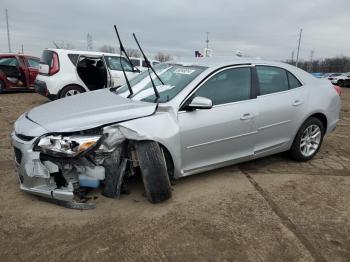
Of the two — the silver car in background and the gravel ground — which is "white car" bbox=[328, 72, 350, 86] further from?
the gravel ground

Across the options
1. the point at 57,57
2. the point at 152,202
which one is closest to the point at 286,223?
the point at 152,202

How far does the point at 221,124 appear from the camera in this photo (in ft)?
12.8

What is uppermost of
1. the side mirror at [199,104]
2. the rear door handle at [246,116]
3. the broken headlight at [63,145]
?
the side mirror at [199,104]

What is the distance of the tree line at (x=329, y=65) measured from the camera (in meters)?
73.8

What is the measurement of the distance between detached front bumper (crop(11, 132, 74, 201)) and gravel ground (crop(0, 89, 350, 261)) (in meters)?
0.19

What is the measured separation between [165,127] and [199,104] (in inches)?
18.2

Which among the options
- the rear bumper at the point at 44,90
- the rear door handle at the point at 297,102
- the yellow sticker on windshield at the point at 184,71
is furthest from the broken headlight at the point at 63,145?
the rear bumper at the point at 44,90

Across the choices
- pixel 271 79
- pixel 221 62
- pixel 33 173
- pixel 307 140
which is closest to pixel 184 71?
pixel 221 62

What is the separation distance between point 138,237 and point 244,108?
203 cm

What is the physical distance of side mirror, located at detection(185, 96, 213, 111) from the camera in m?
3.68

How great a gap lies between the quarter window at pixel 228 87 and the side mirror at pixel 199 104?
0.62ft

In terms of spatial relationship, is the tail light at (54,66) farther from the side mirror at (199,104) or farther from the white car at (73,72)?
the side mirror at (199,104)

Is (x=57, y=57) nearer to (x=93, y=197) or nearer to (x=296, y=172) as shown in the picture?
(x=93, y=197)

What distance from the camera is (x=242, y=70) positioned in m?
4.32
